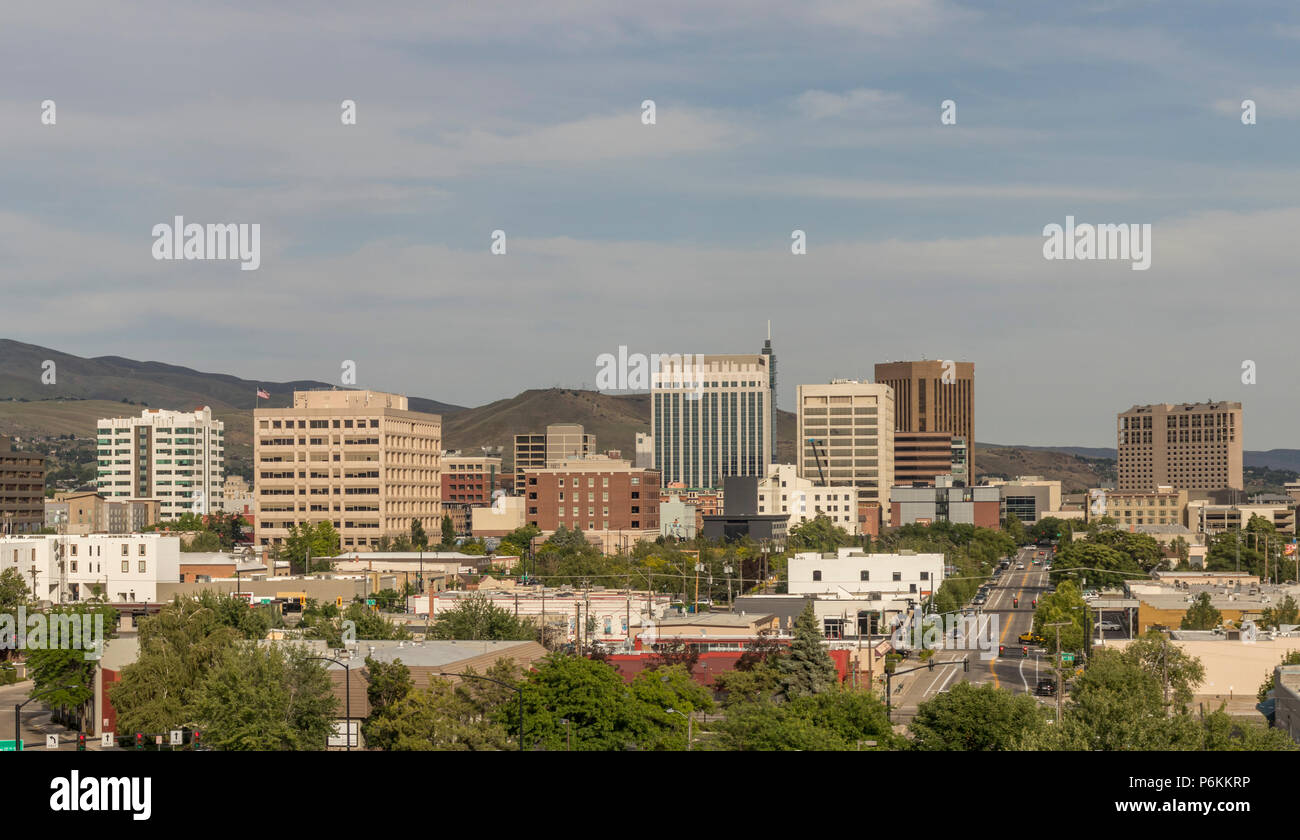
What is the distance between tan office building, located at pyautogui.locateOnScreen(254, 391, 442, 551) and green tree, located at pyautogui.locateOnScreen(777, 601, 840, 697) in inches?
4360

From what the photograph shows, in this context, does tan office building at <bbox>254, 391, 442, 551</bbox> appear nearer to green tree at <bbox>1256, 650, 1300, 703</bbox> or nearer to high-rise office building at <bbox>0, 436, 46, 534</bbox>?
high-rise office building at <bbox>0, 436, 46, 534</bbox>

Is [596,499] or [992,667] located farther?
[596,499]

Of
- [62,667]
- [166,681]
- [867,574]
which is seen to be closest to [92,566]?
[62,667]

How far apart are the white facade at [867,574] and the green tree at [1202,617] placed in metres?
27.1

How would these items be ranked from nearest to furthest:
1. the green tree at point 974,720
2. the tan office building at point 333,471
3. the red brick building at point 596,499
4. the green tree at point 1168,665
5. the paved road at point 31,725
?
the green tree at point 974,720 < the paved road at point 31,725 < the green tree at point 1168,665 < the tan office building at point 333,471 < the red brick building at point 596,499

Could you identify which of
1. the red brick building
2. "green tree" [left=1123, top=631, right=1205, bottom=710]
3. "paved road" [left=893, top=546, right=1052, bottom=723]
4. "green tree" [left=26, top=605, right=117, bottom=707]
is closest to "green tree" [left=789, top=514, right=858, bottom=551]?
Result: the red brick building

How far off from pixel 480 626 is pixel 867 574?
1791 inches

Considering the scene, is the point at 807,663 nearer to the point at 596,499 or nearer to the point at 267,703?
the point at 267,703

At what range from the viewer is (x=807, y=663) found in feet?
184

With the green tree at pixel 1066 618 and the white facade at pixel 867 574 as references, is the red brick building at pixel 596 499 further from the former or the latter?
the green tree at pixel 1066 618

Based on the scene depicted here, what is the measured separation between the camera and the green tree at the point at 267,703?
4150 cm

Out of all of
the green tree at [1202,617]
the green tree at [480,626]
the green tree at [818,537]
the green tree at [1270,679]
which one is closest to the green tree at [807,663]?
the green tree at [480,626]
